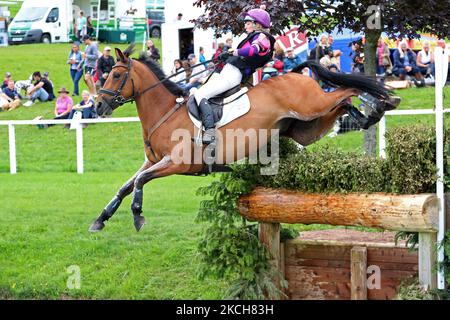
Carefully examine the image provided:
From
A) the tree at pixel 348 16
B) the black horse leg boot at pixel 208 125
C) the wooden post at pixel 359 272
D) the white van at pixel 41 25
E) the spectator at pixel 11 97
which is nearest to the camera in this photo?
the wooden post at pixel 359 272

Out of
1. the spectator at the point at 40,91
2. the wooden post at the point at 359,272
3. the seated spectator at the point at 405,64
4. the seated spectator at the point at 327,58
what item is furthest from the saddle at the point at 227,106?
the spectator at the point at 40,91

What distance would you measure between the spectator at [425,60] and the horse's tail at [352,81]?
11680mm

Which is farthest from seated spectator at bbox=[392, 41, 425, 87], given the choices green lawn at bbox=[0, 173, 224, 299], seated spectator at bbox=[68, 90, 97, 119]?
green lawn at bbox=[0, 173, 224, 299]

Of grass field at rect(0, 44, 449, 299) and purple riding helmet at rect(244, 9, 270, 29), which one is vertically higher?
purple riding helmet at rect(244, 9, 270, 29)

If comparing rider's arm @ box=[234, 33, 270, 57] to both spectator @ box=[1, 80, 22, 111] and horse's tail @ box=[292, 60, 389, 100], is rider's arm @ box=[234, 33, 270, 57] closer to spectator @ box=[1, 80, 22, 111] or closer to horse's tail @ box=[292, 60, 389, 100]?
horse's tail @ box=[292, 60, 389, 100]

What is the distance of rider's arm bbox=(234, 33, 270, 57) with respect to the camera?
871 cm

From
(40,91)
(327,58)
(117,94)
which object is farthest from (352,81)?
(40,91)

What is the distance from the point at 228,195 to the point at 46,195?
5616 millimetres

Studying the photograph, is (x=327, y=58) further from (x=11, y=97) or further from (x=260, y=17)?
(x=11, y=97)

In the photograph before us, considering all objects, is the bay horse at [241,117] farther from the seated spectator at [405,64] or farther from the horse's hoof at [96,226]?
the seated spectator at [405,64]

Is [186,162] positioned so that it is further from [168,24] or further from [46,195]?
[168,24]

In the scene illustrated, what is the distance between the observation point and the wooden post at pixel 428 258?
26.1ft

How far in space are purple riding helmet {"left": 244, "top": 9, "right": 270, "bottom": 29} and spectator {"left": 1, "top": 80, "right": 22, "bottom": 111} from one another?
57.0 feet
